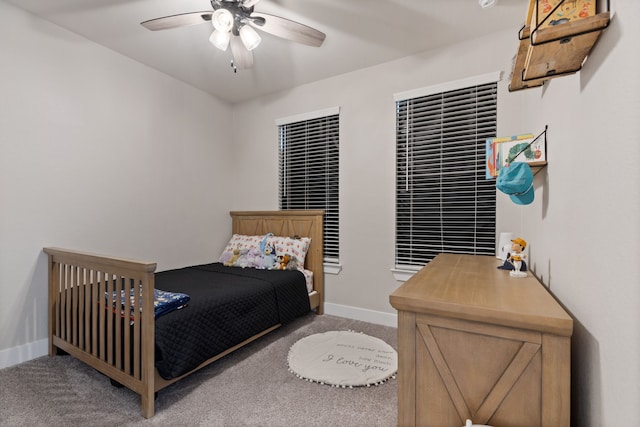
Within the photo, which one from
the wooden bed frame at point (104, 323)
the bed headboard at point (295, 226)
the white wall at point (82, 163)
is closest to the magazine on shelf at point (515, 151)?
the bed headboard at point (295, 226)

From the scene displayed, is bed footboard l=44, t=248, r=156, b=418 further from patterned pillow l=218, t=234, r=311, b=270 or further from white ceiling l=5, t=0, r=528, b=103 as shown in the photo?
white ceiling l=5, t=0, r=528, b=103

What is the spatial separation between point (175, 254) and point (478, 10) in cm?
350

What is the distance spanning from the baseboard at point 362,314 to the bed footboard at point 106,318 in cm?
188

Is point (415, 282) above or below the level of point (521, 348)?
above

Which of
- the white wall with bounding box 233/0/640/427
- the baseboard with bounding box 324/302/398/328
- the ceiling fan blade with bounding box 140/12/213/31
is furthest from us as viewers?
the baseboard with bounding box 324/302/398/328

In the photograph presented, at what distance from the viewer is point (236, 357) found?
2.25m

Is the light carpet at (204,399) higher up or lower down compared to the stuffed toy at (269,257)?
lower down

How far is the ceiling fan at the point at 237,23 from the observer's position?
176 centimetres

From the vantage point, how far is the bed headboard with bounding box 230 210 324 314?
3.18 metres

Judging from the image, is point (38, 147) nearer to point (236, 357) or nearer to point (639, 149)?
point (236, 357)

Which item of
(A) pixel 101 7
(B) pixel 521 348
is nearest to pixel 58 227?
(A) pixel 101 7

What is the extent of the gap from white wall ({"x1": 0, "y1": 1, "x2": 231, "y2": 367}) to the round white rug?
72.1 inches

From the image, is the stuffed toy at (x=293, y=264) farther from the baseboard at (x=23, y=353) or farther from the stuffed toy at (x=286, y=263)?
the baseboard at (x=23, y=353)

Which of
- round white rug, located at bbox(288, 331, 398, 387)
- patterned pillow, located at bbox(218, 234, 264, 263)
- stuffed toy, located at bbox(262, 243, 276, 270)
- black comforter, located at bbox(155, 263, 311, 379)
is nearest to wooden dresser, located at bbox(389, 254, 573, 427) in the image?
round white rug, located at bbox(288, 331, 398, 387)
